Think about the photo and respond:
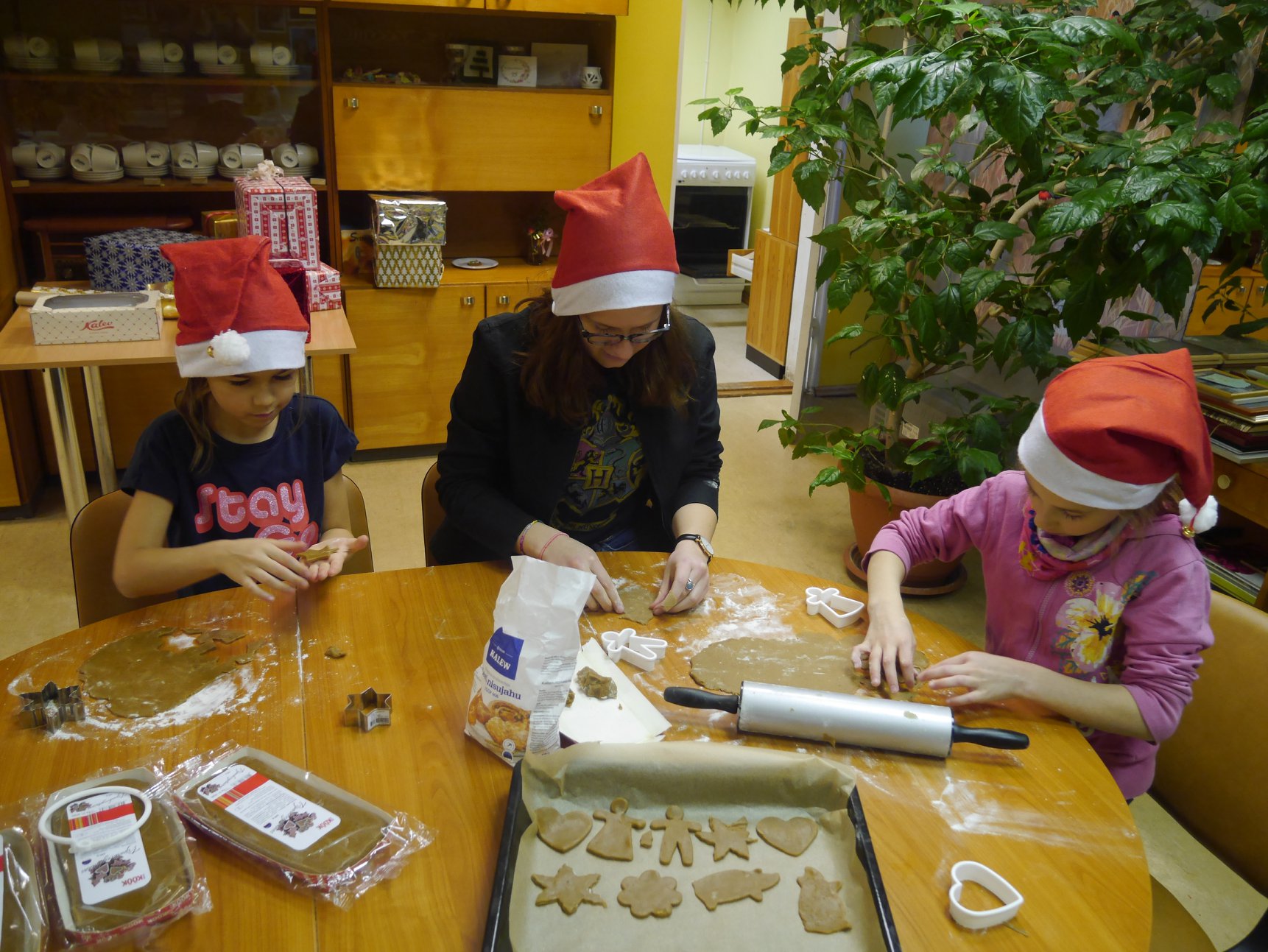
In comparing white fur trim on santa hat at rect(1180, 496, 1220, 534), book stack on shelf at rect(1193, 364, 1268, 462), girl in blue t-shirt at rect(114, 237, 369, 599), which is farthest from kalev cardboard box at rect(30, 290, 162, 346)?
book stack on shelf at rect(1193, 364, 1268, 462)

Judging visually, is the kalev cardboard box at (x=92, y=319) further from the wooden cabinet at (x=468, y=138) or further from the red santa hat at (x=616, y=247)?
the red santa hat at (x=616, y=247)

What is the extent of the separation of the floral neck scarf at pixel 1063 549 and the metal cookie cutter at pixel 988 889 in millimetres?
534

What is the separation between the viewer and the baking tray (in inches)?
32.7

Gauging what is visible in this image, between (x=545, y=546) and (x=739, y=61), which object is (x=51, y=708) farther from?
(x=739, y=61)

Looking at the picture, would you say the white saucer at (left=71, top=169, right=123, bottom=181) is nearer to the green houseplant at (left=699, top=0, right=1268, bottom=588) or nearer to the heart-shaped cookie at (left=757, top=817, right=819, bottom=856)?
the green houseplant at (left=699, top=0, right=1268, bottom=588)

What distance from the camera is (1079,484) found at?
1.16 m

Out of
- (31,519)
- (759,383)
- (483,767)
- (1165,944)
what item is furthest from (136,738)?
(759,383)

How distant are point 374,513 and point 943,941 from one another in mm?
2681

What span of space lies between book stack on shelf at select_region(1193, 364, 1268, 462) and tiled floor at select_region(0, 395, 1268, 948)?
2.78 ft

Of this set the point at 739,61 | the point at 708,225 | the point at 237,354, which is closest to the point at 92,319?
the point at 237,354

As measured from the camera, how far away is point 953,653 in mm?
1341

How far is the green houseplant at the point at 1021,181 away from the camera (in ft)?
6.22

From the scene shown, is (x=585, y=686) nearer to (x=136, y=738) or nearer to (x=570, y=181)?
(x=136, y=738)

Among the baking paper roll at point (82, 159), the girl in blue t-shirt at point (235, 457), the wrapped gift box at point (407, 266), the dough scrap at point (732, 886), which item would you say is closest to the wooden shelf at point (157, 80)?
the baking paper roll at point (82, 159)
